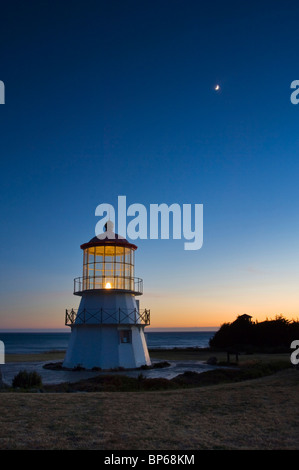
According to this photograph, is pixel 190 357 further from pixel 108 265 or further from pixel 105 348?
pixel 108 265

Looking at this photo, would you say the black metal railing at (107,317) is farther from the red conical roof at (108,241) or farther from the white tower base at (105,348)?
the red conical roof at (108,241)

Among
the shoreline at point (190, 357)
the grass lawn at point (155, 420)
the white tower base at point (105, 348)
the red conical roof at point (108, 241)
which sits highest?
the red conical roof at point (108, 241)

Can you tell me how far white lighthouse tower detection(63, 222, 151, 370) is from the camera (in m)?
23.8

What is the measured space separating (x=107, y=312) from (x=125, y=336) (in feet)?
6.19

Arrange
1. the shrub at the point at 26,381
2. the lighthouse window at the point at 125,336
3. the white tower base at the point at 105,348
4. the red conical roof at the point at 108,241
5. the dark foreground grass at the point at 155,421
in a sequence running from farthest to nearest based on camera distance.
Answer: the red conical roof at the point at 108,241 → the lighthouse window at the point at 125,336 → the white tower base at the point at 105,348 → the shrub at the point at 26,381 → the dark foreground grass at the point at 155,421

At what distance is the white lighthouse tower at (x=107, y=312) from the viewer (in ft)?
78.2

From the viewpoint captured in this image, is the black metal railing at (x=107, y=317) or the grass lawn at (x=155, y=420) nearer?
the grass lawn at (x=155, y=420)

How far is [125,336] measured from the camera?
2464cm

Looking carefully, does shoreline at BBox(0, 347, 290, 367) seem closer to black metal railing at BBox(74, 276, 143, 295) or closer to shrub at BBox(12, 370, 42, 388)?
black metal railing at BBox(74, 276, 143, 295)

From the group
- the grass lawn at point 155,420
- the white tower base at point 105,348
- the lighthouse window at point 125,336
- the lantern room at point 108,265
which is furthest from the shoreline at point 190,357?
the grass lawn at point 155,420

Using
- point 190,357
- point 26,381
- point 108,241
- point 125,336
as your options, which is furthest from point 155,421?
point 190,357

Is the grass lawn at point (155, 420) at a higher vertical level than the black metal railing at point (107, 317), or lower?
lower
